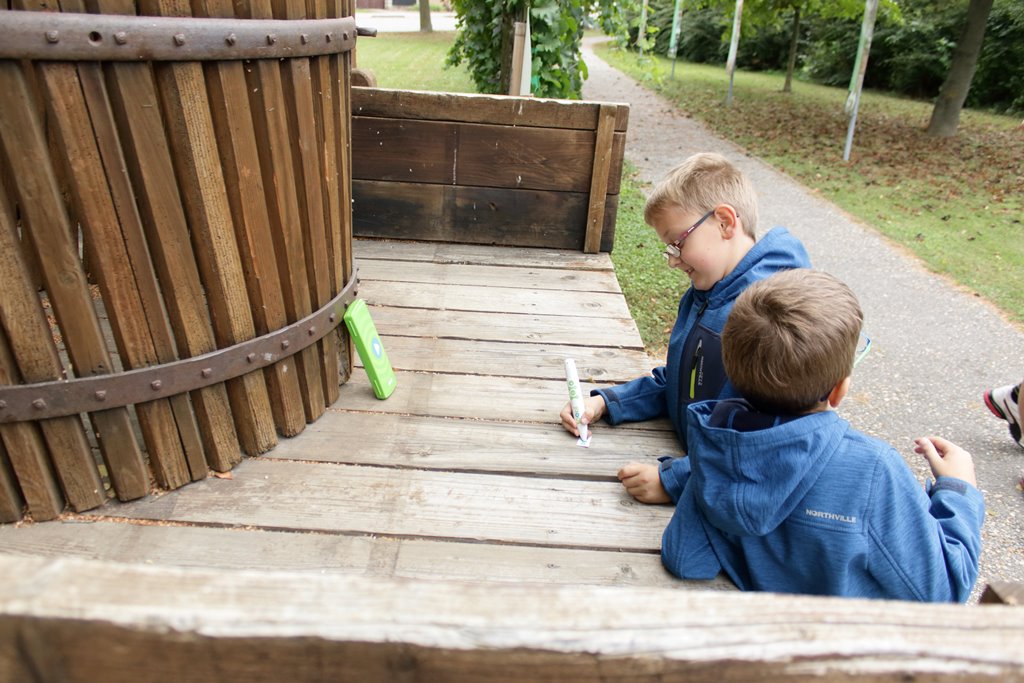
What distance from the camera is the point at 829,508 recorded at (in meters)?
1.51

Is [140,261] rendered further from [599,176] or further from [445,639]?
[599,176]

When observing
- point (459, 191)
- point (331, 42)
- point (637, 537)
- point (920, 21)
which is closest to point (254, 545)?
point (637, 537)

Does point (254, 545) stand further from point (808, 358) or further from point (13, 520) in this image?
point (808, 358)

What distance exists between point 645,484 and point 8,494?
1.57 meters

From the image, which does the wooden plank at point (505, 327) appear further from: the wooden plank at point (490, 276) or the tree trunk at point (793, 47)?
the tree trunk at point (793, 47)

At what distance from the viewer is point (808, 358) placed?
4.78 ft

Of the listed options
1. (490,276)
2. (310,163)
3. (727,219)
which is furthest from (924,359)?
(310,163)

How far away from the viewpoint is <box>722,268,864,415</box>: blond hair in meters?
1.46

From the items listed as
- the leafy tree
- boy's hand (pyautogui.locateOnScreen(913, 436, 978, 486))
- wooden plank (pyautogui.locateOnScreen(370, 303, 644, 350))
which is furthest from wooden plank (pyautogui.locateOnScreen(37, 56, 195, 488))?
the leafy tree

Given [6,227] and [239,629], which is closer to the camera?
[239,629]

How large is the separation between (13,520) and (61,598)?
138 centimetres

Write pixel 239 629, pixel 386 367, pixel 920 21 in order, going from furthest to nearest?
pixel 920 21
pixel 386 367
pixel 239 629

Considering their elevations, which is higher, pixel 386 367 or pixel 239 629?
pixel 239 629

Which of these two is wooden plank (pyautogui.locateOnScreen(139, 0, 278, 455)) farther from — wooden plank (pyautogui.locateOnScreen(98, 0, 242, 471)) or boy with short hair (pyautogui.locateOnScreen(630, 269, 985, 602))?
boy with short hair (pyautogui.locateOnScreen(630, 269, 985, 602))
